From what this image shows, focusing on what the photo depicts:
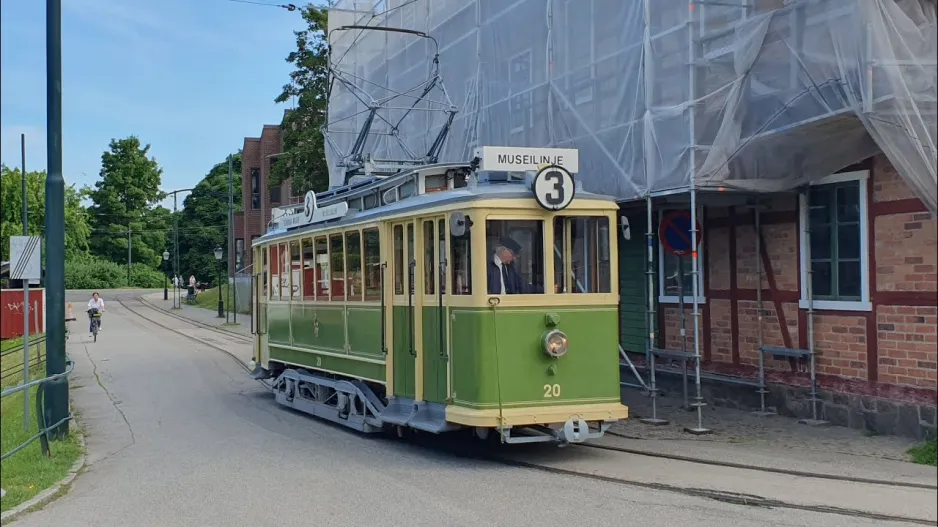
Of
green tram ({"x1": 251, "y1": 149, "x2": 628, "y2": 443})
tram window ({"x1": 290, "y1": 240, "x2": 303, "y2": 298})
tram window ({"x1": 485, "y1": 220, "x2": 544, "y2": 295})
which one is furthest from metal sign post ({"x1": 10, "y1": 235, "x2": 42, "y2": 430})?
tram window ({"x1": 485, "y1": 220, "x2": 544, "y2": 295})

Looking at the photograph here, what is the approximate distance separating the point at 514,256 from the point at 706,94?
3.60 meters

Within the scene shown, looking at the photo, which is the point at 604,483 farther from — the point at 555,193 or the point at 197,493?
the point at 197,493

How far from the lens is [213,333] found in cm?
3306

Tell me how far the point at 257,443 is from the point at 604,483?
15.7ft

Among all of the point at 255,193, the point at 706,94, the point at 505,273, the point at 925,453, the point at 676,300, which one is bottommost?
the point at 925,453

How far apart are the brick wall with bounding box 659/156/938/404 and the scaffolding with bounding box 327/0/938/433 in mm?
228

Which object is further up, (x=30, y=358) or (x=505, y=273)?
(x=505, y=273)

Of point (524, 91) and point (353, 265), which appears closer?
point (353, 265)

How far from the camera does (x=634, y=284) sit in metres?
14.9

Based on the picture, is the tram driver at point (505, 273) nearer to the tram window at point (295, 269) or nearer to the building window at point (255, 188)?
the tram window at point (295, 269)

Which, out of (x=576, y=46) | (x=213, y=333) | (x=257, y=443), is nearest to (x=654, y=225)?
(x=576, y=46)

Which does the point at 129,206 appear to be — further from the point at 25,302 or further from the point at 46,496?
the point at 46,496

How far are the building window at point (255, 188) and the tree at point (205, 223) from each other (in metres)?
24.8

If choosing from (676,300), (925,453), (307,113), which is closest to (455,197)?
(925,453)
